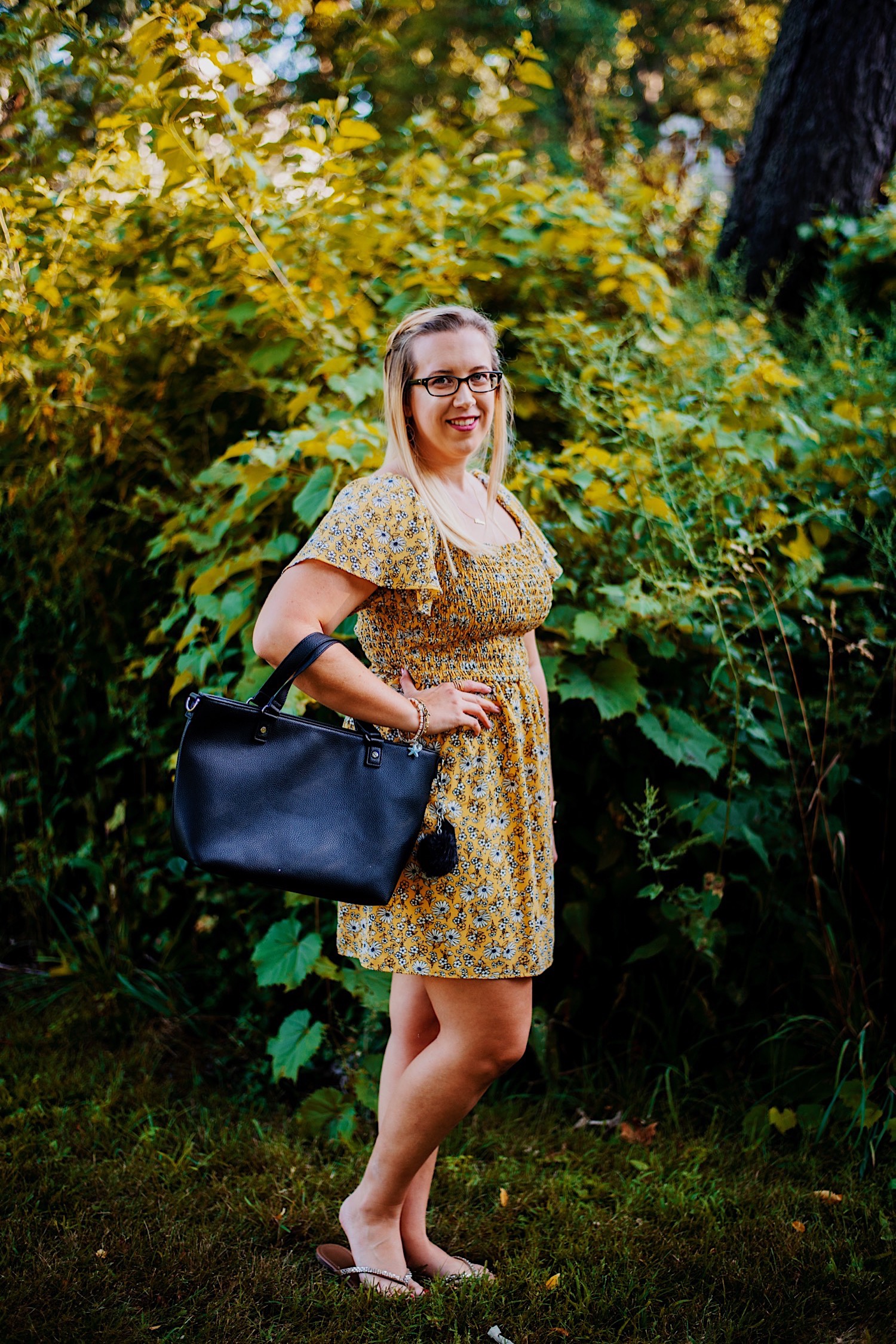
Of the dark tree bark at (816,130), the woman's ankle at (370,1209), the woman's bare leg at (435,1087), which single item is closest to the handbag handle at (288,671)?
the woman's bare leg at (435,1087)

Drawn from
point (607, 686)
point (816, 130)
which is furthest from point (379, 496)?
point (816, 130)

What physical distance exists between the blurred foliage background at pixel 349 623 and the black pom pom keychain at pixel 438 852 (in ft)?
2.33

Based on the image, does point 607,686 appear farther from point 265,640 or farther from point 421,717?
point 265,640

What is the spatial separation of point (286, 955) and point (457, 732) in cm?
99

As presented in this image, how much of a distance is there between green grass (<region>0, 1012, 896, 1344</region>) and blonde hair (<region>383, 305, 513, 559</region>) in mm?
1465

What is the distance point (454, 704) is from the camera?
1774 mm

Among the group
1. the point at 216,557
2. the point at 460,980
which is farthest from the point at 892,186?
the point at 460,980

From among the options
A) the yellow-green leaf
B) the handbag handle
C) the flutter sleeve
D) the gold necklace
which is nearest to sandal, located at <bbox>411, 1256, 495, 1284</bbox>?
the handbag handle

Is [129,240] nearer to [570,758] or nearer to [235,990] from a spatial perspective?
[570,758]

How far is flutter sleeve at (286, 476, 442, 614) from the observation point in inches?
66.9

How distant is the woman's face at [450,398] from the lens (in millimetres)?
1833

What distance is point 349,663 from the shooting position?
169 cm

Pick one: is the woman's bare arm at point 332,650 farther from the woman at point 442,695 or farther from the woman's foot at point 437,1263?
the woman's foot at point 437,1263

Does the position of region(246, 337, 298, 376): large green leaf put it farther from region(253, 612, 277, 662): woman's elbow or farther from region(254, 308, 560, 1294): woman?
region(253, 612, 277, 662): woman's elbow
